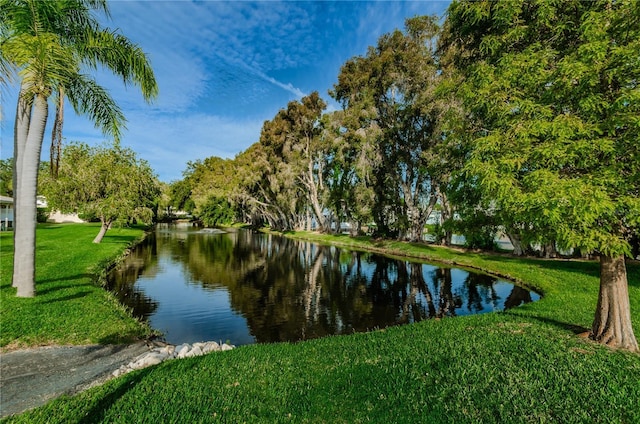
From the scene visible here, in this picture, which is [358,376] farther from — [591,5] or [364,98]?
[364,98]

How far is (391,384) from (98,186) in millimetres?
32004

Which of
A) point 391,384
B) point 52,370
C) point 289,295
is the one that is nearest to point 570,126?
point 391,384

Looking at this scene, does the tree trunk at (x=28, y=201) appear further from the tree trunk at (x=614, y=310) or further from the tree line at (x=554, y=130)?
the tree trunk at (x=614, y=310)

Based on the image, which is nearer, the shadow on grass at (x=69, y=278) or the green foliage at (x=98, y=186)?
the shadow on grass at (x=69, y=278)

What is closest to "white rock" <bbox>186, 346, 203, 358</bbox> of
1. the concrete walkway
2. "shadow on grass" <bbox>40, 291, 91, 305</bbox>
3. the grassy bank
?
the concrete walkway

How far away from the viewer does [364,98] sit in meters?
35.2

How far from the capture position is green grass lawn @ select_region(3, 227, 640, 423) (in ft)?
16.9

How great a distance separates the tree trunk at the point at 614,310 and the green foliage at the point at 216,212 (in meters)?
80.3

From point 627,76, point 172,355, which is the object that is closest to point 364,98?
point 627,76

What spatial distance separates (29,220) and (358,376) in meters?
12.5

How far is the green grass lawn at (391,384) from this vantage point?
5.16m

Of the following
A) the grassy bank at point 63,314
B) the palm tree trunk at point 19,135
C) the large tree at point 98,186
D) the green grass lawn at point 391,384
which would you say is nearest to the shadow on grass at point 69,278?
the grassy bank at point 63,314

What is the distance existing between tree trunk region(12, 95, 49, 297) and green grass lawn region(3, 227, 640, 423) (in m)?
8.21

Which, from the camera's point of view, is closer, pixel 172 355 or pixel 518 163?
pixel 518 163
